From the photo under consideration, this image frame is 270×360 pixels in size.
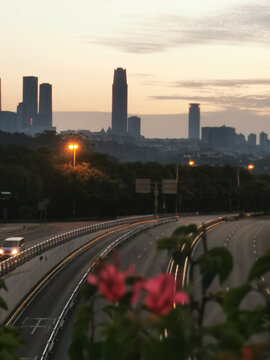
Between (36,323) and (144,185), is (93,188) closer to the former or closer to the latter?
(144,185)

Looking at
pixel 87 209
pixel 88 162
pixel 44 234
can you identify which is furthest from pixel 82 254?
pixel 88 162

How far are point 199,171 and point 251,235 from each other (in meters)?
70.1

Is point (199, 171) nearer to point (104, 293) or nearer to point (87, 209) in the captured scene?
point (87, 209)

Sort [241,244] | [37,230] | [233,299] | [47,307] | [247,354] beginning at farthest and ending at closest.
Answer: [37,230] → [241,244] → [47,307] → [233,299] → [247,354]

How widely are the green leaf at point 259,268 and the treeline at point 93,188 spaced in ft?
327

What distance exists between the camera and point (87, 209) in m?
135

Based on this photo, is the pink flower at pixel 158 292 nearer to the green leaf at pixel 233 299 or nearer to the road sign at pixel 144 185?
the green leaf at pixel 233 299

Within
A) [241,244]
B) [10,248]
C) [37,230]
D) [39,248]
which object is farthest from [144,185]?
[39,248]

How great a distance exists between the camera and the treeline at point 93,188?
122 metres

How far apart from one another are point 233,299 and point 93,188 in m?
124

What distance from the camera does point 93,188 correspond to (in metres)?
129

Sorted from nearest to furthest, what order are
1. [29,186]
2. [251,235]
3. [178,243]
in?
1. [178,243]
2. [251,235]
3. [29,186]

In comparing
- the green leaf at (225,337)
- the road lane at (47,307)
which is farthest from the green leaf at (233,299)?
the road lane at (47,307)

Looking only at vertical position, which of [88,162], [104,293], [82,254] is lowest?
[82,254]
